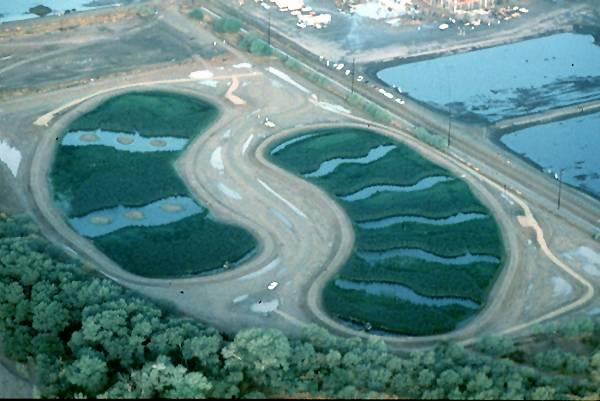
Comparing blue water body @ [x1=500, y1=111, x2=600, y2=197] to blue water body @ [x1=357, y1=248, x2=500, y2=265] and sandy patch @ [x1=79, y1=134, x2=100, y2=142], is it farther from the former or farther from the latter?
sandy patch @ [x1=79, y1=134, x2=100, y2=142]

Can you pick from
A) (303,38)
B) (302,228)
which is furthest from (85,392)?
(303,38)

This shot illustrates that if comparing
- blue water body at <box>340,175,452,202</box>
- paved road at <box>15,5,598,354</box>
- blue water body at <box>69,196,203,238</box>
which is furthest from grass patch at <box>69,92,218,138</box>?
blue water body at <box>340,175,452,202</box>

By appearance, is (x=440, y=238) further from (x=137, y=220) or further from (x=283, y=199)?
(x=137, y=220)

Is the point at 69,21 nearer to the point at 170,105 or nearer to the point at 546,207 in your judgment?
the point at 170,105

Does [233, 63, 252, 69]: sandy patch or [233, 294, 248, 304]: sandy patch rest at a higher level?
[233, 63, 252, 69]: sandy patch

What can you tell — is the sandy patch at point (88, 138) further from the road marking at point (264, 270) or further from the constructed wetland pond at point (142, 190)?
the road marking at point (264, 270)

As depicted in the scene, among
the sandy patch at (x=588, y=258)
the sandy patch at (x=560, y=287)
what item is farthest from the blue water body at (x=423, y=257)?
the sandy patch at (x=588, y=258)
